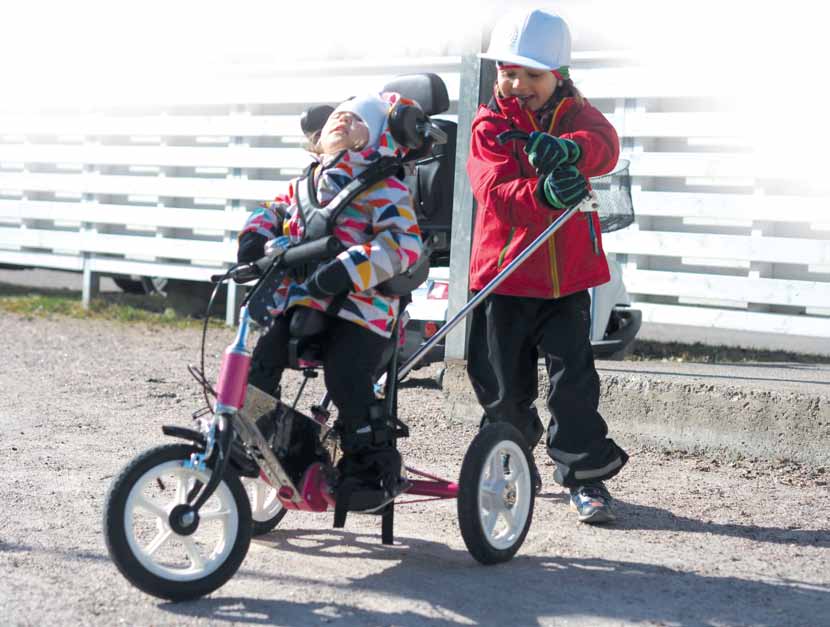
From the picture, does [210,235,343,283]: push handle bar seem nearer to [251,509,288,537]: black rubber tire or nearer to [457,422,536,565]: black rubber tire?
[457,422,536,565]: black rubber tire

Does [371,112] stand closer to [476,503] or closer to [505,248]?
[505,248]

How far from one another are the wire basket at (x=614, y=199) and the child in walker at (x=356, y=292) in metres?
2.62

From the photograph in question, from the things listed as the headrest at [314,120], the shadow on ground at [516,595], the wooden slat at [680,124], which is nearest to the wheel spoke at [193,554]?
the shadow on ground at [516,595]

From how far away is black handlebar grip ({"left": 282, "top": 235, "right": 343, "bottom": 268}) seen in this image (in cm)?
348

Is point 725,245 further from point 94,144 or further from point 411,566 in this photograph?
point 94,144

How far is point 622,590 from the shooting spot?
3.63 meters

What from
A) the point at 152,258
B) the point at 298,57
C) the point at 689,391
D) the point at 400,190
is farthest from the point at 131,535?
the point at 152,258

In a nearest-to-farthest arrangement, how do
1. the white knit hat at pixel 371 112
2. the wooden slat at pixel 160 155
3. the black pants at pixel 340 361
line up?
the black pants at pixel 340 361 < the white knit hat at pixel 371 112 < the wooden slat at pixel 160 155

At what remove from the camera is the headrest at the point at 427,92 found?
14.3ft

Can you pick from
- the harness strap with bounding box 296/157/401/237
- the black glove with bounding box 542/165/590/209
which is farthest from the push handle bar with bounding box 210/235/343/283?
the black glove with bounding box 542/165/590/209

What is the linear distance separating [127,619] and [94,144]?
8953 mm

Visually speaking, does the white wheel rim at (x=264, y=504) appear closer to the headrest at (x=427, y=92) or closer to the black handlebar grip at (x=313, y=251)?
the black handlebar grip at (x=313, y=251)

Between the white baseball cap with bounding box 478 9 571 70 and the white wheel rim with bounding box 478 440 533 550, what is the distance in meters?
1.27

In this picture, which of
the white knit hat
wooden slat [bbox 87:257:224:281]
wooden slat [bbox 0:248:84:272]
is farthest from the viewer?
wooden slat [bbox 0:248:84:272]
